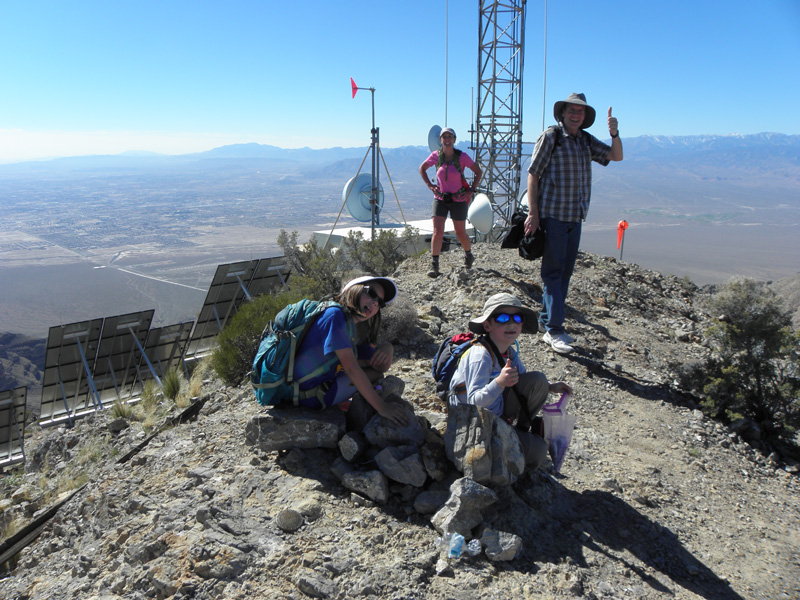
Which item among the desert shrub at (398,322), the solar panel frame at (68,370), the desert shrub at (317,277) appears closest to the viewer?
the desert shrub at (398,322)

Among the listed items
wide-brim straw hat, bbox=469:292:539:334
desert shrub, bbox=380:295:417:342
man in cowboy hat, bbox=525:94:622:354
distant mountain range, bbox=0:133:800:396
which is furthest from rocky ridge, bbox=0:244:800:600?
distant mountain range, bbox=0:133:800:396

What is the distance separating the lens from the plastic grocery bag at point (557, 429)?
294 cm

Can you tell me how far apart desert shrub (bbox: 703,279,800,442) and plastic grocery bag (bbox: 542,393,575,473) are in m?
2.17

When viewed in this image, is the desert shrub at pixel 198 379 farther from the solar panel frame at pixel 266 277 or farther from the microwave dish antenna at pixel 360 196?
the microwave dish antenna at pixel 360 196

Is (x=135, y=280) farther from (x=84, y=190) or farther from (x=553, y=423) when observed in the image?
(x=84, y=190)

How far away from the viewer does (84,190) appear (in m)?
194

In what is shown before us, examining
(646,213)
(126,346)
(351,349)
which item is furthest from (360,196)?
(646,213)

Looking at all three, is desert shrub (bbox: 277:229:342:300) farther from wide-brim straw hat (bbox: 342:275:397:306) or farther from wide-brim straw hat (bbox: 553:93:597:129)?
wide-brim straw hat (bbox: 553:93:597:129)

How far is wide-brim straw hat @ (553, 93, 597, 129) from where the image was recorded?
4434 mm

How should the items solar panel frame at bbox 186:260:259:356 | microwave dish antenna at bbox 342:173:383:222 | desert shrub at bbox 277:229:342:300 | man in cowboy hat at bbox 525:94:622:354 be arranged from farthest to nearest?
microwave dish antenna at bbox 342:173:383:222 → solar panel frame at bbox 186:260:259:356 → desert shrub at bbox 277:229:342:300 → man in cowboy hat at bbox 525:94:622:354

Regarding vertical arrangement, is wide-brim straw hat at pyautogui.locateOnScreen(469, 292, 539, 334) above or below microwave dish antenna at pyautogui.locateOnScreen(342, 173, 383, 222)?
below

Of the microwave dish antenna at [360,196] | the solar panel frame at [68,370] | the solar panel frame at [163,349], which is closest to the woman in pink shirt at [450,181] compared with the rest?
the microwave dish antenna at [360,196]

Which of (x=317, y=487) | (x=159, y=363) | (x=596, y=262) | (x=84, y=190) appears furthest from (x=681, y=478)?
(x=84, y=190)

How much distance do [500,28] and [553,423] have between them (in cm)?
1458
